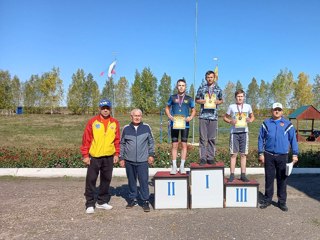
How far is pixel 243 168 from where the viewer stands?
6.27 meters

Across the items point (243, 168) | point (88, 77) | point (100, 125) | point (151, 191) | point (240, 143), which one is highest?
point (88, 77)

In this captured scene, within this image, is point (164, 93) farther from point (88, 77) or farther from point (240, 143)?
point (240, 143)

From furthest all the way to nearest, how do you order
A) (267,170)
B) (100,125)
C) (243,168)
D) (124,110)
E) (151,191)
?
(124,110)
(151,191)
(243,168)
(267,170)
(100,125)

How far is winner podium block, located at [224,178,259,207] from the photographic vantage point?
586 cm

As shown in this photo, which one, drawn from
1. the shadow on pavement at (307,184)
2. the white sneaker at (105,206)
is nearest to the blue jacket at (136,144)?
the white sneaker at (105,206)

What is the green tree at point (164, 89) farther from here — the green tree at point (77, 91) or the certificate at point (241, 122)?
the certificate at point (241, 122)

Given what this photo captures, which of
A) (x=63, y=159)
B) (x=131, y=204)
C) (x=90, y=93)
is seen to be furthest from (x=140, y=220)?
(x=90, y=93)

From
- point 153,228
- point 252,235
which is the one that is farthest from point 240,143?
point 153,228

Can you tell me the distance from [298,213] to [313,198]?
4.12ft

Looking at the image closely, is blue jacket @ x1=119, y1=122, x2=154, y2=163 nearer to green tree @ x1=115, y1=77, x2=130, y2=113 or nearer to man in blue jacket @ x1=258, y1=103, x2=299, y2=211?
man in blue jacket @ x1=258, y1=103, x2=299, y2=211

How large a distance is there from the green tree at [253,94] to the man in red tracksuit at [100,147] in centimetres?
5322

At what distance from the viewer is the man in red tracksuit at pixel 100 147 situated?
5508 millimetres

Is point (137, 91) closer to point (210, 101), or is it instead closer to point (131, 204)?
point (210, 101)

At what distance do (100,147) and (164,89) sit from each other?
163 ft
